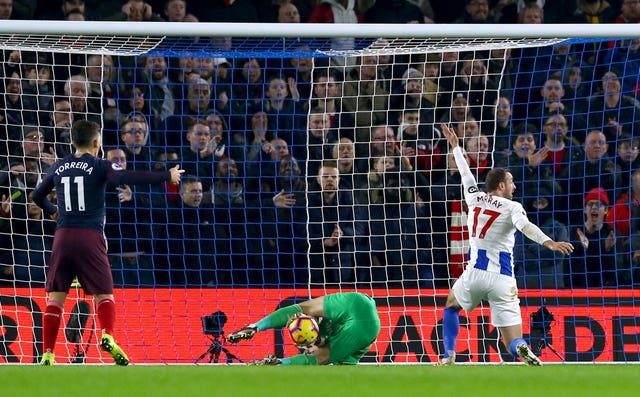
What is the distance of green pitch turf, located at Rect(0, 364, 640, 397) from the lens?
6746 millimetres

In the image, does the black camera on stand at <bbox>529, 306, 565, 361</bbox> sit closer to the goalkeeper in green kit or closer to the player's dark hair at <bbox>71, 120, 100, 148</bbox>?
the goalkeeper in green kit

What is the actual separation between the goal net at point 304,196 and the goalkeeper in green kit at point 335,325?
54.0 inches

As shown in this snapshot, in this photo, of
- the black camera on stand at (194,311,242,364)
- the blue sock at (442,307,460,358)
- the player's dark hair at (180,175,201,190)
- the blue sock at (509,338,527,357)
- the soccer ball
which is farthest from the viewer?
the player's dark hair at (180,175,201,190)

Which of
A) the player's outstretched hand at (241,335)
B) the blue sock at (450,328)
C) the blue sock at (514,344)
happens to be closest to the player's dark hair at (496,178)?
the blue sock at (450,328)

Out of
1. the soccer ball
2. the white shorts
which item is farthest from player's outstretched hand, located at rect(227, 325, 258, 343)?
the white shorts

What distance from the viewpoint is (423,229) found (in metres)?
13.2

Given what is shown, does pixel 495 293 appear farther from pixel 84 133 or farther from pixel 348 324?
pixel 84 133

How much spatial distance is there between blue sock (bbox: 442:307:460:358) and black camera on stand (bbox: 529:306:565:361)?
1554mm

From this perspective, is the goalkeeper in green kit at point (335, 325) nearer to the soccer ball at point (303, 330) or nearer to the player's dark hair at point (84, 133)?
the soccer ball at point (303, 330)

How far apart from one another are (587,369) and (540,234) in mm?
1283

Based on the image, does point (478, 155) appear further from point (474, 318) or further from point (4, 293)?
point (4, 293)

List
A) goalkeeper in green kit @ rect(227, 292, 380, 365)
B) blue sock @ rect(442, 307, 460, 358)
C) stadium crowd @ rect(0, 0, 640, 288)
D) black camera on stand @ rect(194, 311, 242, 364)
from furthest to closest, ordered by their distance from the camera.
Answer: stadium crowd @ rect(0, 0, 640, 288)
black camera on stand @ rect(194, 311, 242, 364)
blue sock @ rect(442, 307, 460, 358)
goalkeeper in green kit @ rect(227, 292, 380, 365)

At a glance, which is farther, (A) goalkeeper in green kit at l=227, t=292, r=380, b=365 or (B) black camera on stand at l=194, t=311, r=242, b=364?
(B) black camera on stand at l=194, t=311, r=242, b=364

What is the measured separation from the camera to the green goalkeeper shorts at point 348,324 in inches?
429
